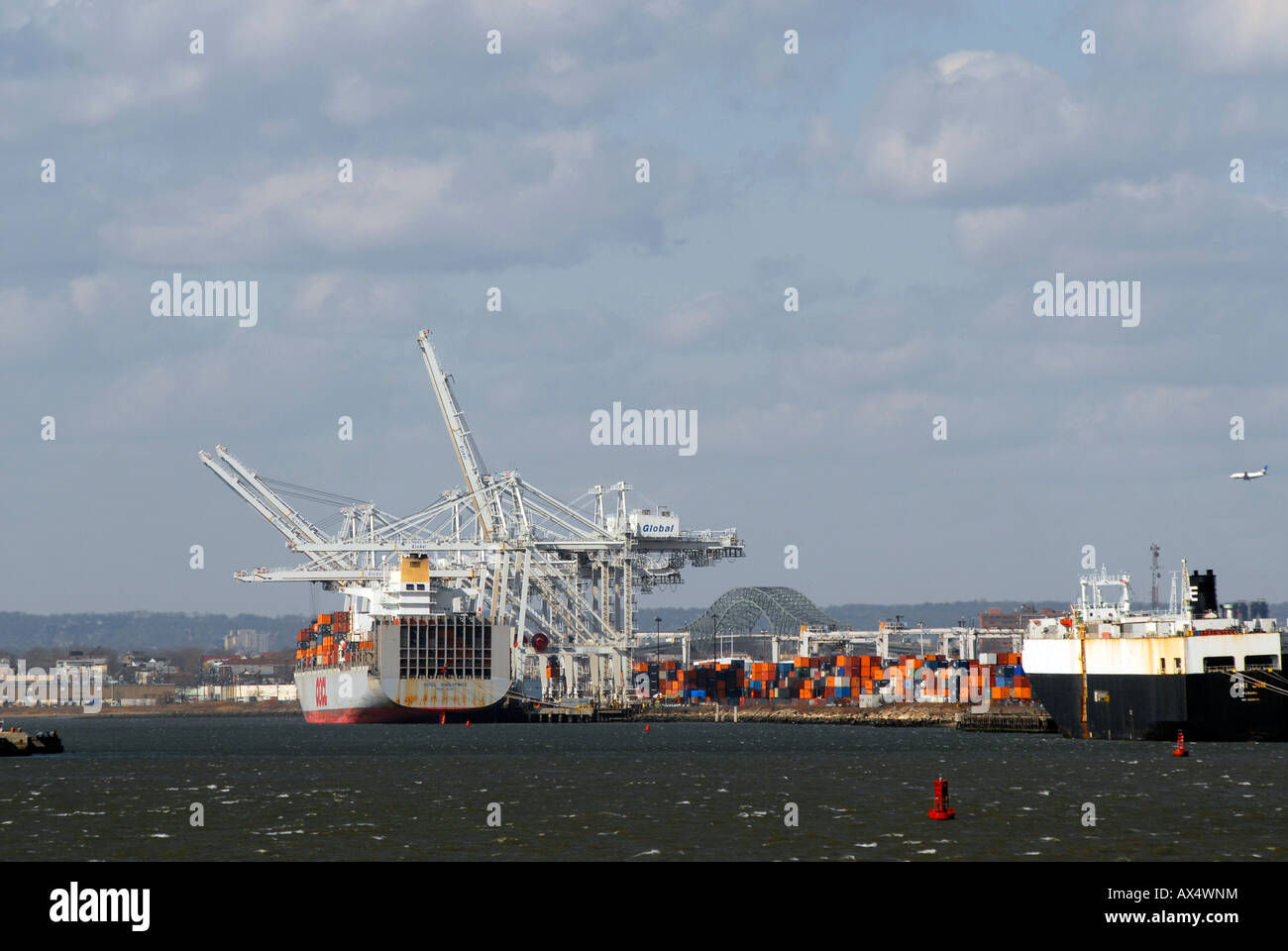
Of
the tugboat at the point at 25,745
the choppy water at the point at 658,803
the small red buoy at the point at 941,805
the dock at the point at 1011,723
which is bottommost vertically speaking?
the dock at the point at 1011,723

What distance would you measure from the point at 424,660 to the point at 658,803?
11748 cm

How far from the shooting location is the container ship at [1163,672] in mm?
90438

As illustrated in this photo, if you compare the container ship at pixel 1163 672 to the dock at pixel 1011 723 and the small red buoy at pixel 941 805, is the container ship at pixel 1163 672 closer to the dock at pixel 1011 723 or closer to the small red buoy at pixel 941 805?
the dock at pixel 1011 723

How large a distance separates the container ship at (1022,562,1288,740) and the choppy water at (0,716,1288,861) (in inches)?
81.5

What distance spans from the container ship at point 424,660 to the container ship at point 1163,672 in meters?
82.5

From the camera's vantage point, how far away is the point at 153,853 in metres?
46.6

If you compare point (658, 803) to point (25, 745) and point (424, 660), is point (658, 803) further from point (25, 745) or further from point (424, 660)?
point (424, 660)

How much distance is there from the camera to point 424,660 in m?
177

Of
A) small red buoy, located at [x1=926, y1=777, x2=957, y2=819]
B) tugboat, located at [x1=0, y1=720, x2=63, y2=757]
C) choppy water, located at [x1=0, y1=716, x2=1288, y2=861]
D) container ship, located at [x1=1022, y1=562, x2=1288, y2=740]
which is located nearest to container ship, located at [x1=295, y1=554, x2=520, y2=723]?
tugboat, located at [x1=0, y1=720, x2=63, y2=757]

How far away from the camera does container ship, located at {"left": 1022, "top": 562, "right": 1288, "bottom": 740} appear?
90.4 m

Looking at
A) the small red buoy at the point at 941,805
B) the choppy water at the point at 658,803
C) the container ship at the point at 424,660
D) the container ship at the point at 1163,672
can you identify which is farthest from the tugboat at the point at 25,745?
the small red buoy at the point at 941,805

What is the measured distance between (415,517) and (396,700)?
82.4 ft
